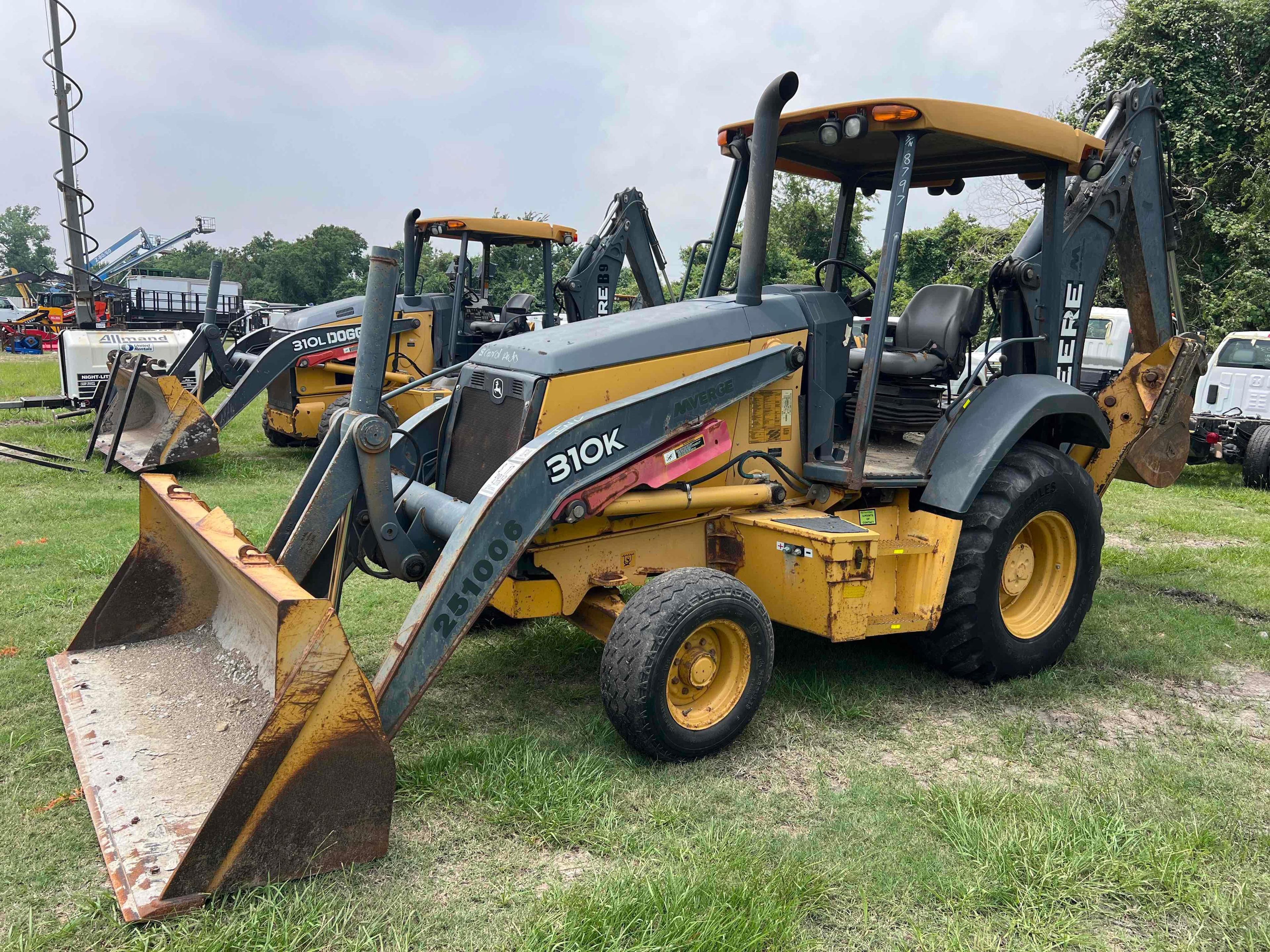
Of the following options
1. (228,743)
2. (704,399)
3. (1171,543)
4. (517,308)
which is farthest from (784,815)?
(517,308)

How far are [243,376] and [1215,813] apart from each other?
10007 mm

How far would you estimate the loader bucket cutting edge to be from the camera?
973 centimetres

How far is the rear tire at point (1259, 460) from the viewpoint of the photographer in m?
10.8

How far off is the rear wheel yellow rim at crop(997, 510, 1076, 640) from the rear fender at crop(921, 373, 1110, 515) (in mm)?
540

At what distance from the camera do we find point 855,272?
5516 millimetres

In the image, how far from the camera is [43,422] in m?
13.4

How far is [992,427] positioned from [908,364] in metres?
0.59

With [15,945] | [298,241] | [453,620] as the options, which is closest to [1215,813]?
[453,620]

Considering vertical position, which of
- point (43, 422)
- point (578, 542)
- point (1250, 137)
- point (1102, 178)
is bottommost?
point (43, 422)

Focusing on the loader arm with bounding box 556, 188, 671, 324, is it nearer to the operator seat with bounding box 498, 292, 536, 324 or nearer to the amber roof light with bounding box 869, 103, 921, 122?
the operator seat with bounding box 498, 292, 536, 324

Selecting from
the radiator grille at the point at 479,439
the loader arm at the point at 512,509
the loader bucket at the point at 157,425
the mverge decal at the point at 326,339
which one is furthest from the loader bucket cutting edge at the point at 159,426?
the loader arm at the point at 512,509

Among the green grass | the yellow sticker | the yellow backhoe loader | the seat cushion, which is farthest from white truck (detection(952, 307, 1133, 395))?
the yellow sticker

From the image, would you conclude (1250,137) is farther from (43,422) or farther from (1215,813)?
(43,422)

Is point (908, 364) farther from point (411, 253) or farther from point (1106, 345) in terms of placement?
point (1106, 345)
